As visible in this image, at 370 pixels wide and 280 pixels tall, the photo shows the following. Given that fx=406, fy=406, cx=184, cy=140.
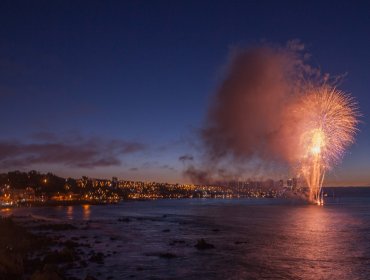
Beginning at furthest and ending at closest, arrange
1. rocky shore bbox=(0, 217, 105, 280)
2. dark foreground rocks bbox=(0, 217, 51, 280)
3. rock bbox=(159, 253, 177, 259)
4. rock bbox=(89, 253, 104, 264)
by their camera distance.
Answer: rock bbox=(159, 253, 177, 259)
rock bbox=(89, 253, 104, 264)
dark foreground rocks bbox=(0, 217, 51, 280)
rocky shore bbox=(0, 217, 105, 280)


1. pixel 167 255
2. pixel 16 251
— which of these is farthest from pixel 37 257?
pixel 167 255

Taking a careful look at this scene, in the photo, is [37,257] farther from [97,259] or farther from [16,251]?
[97,259]

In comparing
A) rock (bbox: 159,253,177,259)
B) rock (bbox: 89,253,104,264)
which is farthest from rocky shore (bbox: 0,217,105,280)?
rock (bbox: 159,253,177,259)

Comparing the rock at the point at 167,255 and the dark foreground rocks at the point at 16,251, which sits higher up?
the dark foreground rocks at the point at 16,251

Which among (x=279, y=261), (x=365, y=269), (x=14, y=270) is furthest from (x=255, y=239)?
(x=14, y=270)

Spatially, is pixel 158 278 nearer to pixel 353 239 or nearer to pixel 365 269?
pixel 365 269

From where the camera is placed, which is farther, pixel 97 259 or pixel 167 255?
pixel 167 255

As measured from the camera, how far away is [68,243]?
51875 mm

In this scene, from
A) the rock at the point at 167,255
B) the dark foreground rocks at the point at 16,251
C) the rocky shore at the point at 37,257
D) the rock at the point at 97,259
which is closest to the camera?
the rocky shore at the point at 37,257

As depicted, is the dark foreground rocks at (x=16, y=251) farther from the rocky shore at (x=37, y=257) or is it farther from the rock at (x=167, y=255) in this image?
the rock at (x=167, y=255)

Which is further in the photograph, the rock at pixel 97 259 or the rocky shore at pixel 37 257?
the rock at pixel 97 259

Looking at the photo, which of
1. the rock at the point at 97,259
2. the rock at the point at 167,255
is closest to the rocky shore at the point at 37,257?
the rock at the point at 97,259

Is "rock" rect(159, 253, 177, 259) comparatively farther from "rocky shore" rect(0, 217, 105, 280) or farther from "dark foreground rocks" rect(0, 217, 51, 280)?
Answer: "dark foreground rocks" rect(0, 217, 51, 280)

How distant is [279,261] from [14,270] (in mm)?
27711
